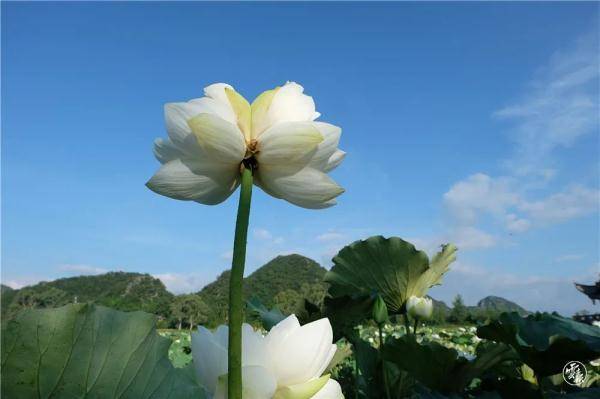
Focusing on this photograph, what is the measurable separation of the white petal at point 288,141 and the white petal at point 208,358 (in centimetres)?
25

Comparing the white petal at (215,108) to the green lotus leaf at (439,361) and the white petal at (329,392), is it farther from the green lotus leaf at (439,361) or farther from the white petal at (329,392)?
the green lotus leaf at (439,361)

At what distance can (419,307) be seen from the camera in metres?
2.33

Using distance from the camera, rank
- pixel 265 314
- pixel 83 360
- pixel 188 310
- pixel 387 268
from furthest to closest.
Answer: pixel 188 310 → pixel 387 268 → pixel 265 314 → pixel 83 360

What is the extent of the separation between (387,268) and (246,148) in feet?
5.77

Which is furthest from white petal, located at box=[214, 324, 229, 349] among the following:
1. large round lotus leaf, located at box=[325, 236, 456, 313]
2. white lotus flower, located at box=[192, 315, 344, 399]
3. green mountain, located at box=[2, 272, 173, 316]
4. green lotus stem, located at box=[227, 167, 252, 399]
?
green mountain, located at box=[2, 272, 173, 316]

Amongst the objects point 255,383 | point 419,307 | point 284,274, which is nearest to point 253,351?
point 255,383

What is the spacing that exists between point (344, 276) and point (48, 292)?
174 feet

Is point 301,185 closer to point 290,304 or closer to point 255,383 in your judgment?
point 255,383

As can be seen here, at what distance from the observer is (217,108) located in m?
0.67

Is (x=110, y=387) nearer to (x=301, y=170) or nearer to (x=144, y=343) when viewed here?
(x=144, y=343)

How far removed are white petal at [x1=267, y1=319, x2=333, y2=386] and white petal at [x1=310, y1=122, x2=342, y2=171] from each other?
0.23 metres

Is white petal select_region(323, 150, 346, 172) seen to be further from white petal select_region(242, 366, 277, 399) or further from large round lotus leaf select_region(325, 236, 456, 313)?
large round lotus leaf select_region(325, 236, 456, 313)

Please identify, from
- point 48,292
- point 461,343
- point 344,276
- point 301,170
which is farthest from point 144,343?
point 48,292

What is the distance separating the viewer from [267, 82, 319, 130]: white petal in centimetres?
69
